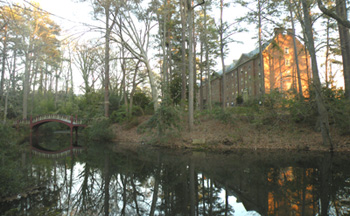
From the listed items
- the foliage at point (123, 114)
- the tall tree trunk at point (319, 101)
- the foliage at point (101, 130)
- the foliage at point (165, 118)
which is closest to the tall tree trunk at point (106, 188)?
the foliage at point (165, 118)

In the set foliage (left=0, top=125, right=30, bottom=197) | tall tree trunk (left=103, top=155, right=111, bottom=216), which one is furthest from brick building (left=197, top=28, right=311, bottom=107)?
foliage (left=0, top=125, right=30, bottom=197)

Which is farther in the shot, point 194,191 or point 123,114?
point 123,114

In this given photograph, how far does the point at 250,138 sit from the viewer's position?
13852 millimetres

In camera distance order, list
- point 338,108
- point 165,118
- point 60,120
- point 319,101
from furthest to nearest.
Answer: point 60,120
point 165,118
point 338,108
point 319,101

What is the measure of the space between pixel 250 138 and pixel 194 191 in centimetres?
978

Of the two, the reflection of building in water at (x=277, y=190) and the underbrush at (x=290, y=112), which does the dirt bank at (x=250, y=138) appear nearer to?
the underbrush at (x=290, y=112)

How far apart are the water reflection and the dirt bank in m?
4.89

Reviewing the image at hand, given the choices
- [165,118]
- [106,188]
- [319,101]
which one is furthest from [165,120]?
[106,188]

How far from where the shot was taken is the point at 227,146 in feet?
44.0

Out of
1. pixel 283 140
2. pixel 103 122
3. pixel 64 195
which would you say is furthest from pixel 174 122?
pixel 64 195

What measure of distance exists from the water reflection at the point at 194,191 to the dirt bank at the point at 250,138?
16.1ft

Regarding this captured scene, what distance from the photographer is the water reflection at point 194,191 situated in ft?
13.2

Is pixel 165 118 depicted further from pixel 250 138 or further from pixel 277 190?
pixel 277 190

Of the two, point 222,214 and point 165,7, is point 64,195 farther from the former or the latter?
point 165,7
